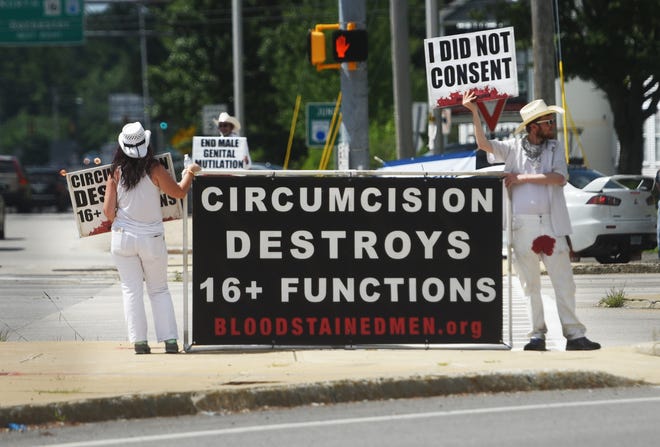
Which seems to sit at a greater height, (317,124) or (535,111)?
(317,124)

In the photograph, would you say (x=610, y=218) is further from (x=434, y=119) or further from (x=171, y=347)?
(x=171, y=347)

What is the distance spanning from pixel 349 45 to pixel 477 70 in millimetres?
6648

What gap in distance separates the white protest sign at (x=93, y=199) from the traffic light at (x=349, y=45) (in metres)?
8.87

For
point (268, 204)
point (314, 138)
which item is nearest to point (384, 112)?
point (314, 138)

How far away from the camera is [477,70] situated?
14.3 m

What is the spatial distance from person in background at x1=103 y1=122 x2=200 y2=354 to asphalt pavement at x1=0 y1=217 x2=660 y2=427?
0.27 metres

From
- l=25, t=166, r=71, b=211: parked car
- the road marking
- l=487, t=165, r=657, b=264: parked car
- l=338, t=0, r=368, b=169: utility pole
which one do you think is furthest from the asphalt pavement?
l=25, t=166, r=71, b=211: parked car

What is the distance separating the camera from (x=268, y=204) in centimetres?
1162

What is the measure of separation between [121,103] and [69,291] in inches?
5354

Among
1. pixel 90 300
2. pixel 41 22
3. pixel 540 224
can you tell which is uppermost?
pixel 41 22

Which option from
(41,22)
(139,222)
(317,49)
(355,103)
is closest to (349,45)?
(355,103)

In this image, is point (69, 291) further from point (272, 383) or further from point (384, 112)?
point (384, 112)

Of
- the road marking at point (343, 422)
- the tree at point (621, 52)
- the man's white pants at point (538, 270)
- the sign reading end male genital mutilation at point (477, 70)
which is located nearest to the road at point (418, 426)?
the road marking at point (343, 422)

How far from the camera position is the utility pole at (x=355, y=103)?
21.1 metres
